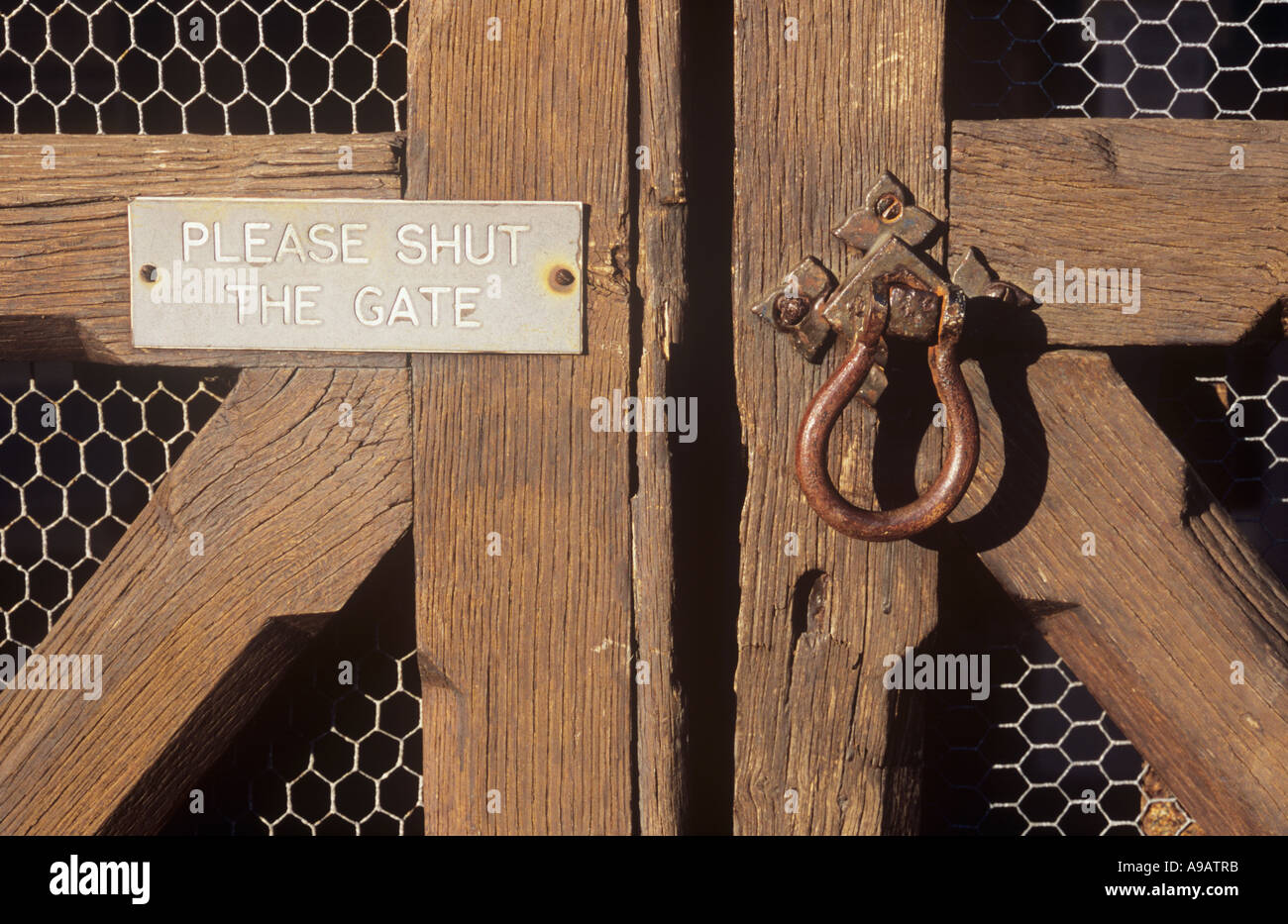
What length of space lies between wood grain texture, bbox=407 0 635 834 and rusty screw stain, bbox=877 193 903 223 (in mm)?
201

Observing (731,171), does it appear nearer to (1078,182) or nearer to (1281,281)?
(1078,182)

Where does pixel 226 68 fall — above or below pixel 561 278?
above

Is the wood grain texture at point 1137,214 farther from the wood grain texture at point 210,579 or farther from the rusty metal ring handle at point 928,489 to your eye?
the wood grain texture at point 210,579

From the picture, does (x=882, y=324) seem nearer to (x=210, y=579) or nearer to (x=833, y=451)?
(x=833, y=451)

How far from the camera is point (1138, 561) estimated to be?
2.45 ft

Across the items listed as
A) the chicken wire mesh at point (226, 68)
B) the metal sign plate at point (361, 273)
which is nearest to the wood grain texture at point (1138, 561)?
the metal sign plate at point (361, 273)

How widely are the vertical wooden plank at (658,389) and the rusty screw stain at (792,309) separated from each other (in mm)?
78

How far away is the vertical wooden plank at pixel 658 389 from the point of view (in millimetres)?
712

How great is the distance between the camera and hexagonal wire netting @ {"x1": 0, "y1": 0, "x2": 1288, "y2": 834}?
0.86 m

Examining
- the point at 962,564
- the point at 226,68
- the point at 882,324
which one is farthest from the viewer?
the point at 226,68

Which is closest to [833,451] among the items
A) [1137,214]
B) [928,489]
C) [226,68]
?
[928,489]

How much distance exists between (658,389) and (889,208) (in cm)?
23

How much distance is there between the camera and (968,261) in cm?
72

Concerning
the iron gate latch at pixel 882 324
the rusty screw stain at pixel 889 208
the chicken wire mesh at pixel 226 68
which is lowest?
the iron gate latch at pixel 882 324
